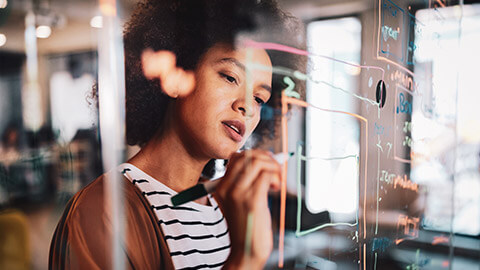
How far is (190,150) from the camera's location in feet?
2.62

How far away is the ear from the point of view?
2.33 ft

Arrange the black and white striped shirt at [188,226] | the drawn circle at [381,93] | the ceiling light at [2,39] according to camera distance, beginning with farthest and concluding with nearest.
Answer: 1. the drawn circle at [381,93]
2. the black and white striped shirt at [188,226]
3. the ceiling light at [2,39]

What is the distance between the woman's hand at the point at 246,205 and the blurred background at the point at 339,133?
0.17 ft

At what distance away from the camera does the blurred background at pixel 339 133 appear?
626 mm

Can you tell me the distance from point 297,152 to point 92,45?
0.50 m

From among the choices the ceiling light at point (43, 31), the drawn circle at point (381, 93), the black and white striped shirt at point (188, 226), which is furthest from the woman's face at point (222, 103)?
the drawn circle at point (381, 93)

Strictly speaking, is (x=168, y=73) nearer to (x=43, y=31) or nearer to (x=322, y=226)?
(x=43, y=31)

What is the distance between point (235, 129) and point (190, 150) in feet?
0.34

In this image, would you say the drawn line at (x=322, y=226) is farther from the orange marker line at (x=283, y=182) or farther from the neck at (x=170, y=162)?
the neck at (x=170, y=162)

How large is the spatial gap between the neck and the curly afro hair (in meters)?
0.02

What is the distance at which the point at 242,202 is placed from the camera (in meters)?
0.81

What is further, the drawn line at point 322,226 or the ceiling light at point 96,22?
the drawn line at point 322,226

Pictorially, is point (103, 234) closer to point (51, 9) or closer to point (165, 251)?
point (165, 251)

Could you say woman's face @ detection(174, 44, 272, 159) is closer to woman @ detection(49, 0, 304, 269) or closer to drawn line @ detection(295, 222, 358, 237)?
woman @ detection(49, 0, 304, 269)
